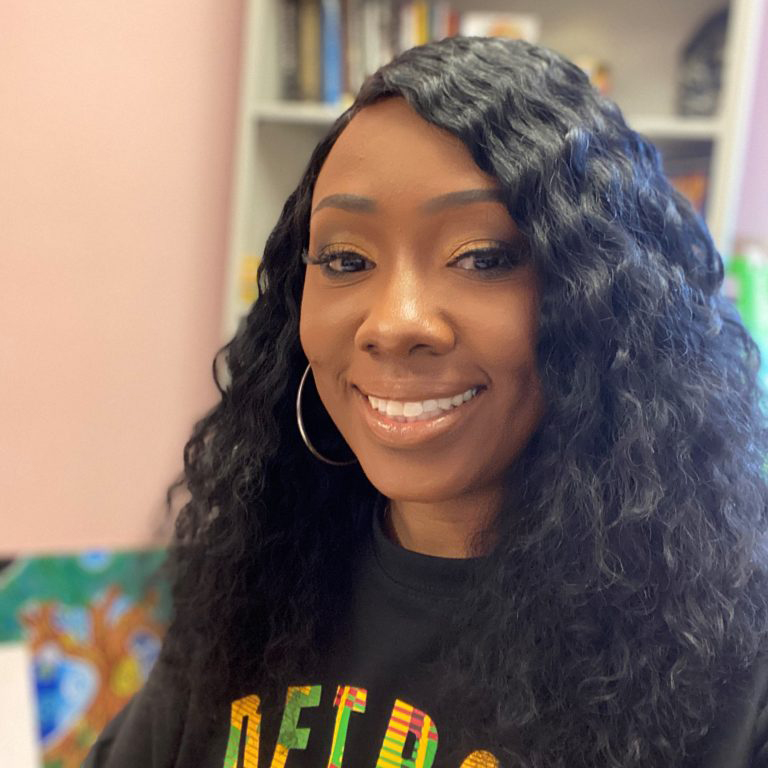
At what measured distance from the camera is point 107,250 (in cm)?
191

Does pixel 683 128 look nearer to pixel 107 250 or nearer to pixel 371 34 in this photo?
pixel 371 34

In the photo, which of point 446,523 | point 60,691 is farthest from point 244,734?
point 60,691

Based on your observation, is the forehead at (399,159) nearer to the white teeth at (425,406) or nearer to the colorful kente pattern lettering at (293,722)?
the white teeth at (425,406)

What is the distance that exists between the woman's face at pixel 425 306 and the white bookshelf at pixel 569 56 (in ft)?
3.65

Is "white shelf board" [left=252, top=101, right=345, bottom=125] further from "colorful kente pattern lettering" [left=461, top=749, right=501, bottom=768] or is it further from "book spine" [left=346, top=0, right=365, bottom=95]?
"colorful kente pattern lettering" [left=461, top=749, right=501, bottom=768]

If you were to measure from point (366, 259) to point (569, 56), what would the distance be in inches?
55.3

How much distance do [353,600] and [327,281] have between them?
1.03 feet

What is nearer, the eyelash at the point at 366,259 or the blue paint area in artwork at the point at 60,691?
the eyelash at the point at 366,259

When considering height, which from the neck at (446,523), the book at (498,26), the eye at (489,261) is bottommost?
the neck at (446,523)

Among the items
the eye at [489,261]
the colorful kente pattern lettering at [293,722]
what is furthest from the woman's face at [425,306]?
the colorful kente pattern lettering at [293,722]

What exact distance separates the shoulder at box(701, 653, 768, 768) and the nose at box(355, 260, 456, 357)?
0.35 meters

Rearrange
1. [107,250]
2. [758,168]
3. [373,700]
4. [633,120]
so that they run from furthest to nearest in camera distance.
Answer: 1. [758,168]
2. [107,250]
3. [633,120]
4. [373,700]

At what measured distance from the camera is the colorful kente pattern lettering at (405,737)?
0.77 metres

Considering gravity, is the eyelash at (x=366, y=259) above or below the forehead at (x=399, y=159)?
below
